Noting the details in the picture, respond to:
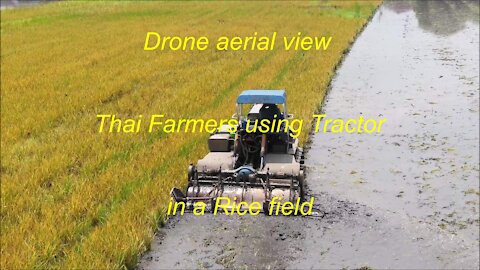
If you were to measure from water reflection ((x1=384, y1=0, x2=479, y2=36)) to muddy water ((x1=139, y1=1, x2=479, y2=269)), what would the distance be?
1771 centimetres

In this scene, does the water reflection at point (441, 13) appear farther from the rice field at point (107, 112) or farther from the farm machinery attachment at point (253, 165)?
the farm machinery attachment at point (253, 165)

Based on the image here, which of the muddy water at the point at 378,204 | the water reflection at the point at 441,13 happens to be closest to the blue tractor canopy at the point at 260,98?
the muddy water at the point at 378,204

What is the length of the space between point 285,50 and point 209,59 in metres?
4.20

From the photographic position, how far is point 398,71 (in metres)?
20.4

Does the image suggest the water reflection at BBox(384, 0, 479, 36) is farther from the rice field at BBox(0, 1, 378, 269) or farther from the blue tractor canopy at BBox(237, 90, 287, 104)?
the blue tractor canopy at BBox(237, 90, 287, 104)

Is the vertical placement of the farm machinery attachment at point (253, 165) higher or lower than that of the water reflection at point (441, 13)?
lower

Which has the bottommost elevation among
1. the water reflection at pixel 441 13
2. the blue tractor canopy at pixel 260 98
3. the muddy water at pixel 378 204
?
the muddy water at pixel 378 204

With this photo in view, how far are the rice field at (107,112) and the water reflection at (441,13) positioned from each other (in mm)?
5459

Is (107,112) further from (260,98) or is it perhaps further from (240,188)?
(240,188)

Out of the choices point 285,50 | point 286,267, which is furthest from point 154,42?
point 286,267

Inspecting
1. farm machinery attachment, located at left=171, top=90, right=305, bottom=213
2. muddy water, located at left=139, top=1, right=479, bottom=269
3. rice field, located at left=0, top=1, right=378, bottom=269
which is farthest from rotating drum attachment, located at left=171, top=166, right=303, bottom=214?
rice field, located at left=0, top=1, right=378, bottom=269

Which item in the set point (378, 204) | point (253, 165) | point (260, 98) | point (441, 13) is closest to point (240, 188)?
point (253, 165)

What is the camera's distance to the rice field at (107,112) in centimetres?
746

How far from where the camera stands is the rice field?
746 cm
